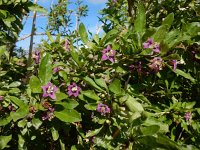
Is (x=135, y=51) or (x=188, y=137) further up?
(x=135, y=51)

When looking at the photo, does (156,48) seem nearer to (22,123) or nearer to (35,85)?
(35,85)

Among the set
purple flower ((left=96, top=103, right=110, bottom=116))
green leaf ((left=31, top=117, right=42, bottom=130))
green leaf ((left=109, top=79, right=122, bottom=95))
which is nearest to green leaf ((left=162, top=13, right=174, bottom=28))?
green leaf ((left=109, top=79, right=122, bottom=95))

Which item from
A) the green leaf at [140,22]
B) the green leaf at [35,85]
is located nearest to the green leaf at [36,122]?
the green leaf at [35,85]

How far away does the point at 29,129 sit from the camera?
1846 mm

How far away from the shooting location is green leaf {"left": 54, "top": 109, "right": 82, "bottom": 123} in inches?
62.4

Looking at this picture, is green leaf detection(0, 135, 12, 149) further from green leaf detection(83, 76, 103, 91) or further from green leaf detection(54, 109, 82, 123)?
green leaf detection(83, 76, 103, 91)

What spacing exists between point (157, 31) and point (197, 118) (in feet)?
2.39

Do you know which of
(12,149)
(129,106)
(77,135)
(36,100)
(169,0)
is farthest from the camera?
(169,0)

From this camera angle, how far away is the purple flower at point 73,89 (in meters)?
1.68

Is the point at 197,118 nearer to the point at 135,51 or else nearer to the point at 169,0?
the point at 135,51

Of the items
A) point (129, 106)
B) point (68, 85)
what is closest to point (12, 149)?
point (68, 85)

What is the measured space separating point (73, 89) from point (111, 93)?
196mm

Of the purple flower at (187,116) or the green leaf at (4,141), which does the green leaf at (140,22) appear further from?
the green leaf at (4,141)

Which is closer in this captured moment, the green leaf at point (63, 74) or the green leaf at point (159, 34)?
the green leaf at point (159, 34)
